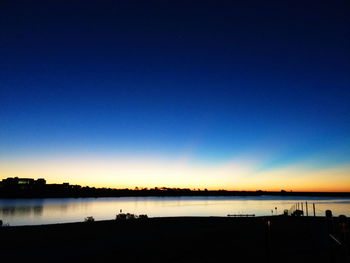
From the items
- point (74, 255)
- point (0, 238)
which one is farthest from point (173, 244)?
point (0, 238)

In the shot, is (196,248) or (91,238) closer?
(196,248)

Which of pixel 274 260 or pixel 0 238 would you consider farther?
pixel 0 238

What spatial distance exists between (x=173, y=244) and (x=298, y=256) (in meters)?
6.93

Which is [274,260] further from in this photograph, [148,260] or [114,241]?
[114,241]

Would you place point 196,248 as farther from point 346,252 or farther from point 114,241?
point 346,252

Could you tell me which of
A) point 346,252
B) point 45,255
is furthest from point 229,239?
point 346,252

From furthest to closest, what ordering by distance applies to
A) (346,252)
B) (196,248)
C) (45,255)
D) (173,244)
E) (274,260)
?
(173,244) < (196,248) < (45,255) < (274,260) < (346,252)

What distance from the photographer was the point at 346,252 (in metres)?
5.96

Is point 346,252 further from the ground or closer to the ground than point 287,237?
further from the ground

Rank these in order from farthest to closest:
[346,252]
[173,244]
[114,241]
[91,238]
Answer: [91,238] → [114,241] → [173,244] → [346,252]

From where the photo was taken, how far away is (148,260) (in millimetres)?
13227

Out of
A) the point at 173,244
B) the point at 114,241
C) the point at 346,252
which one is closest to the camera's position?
the point at 346,252

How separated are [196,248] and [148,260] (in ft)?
12.2

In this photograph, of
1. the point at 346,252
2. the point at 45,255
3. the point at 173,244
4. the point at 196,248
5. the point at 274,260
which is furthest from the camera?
the point at 173,244
